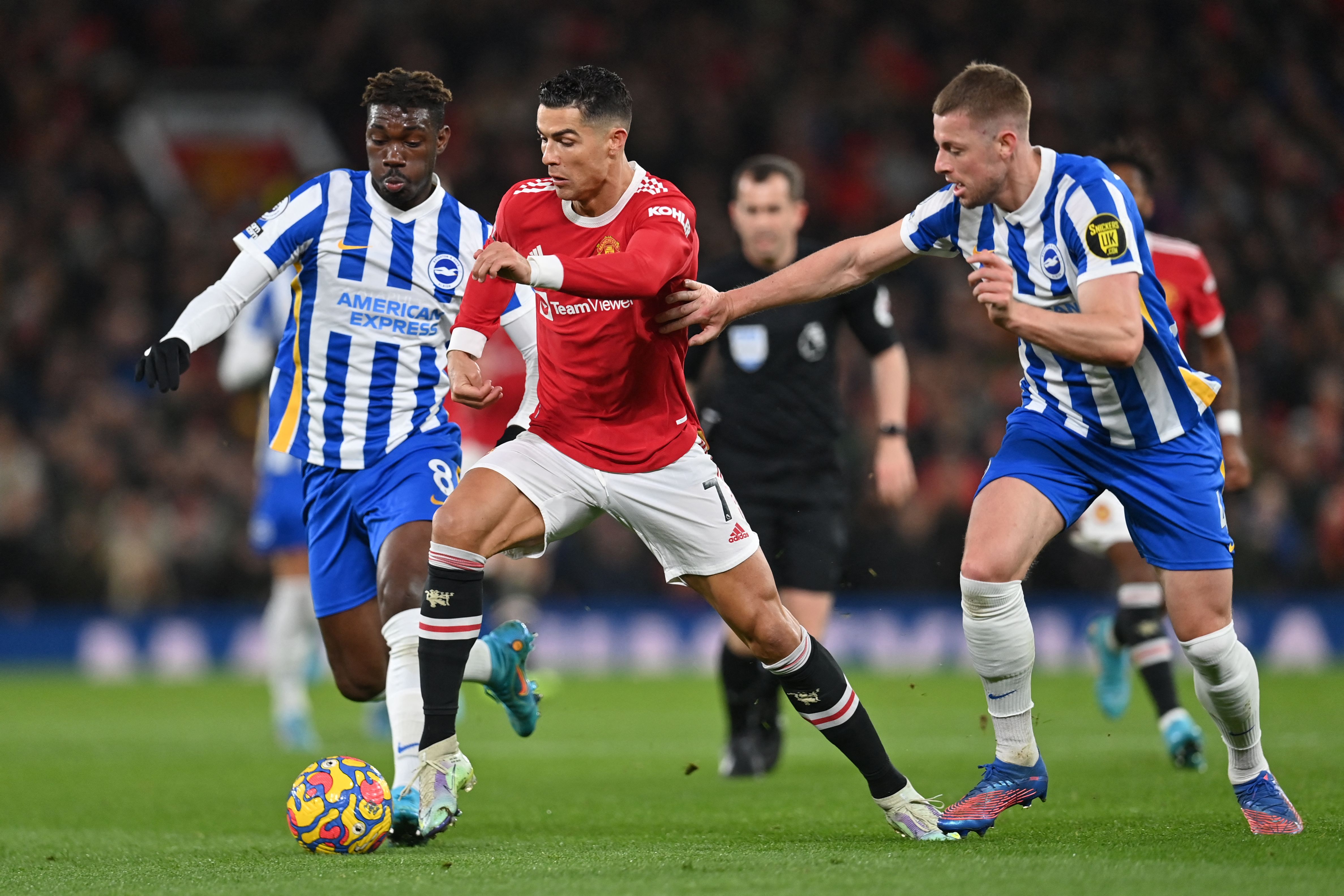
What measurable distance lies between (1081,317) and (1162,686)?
3.35m

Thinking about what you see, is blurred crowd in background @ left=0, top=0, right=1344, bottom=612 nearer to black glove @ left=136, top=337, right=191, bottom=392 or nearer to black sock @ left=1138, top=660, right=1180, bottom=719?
black sock @ left=1138, top=660, right=1180, bottom=719

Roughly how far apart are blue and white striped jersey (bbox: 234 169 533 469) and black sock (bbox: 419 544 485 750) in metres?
0.92

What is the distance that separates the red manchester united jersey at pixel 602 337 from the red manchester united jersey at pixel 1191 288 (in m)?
3.06

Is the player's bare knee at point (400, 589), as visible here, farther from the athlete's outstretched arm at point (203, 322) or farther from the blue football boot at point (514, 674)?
the athlete's outstretched arm at point (203, 322)

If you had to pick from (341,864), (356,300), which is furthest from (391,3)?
(341,864)

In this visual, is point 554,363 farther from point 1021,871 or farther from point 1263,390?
point 1263,390

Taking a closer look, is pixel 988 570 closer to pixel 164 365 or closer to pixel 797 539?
pixel 164 365

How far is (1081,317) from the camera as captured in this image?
4.73 m

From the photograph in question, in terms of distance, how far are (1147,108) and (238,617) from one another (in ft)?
38.7

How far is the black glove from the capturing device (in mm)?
5223

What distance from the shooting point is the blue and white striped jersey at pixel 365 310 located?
583 centimetres

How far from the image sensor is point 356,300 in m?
5.87

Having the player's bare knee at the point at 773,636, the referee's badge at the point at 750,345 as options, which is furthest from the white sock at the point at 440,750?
the referee's badge at the point at 750,345

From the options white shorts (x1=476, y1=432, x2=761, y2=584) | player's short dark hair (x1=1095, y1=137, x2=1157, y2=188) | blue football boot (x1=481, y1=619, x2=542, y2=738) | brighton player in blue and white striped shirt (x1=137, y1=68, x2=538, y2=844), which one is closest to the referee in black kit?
player's short dark hair (x1=1095, y1=137, x2=1157, y2=188)
